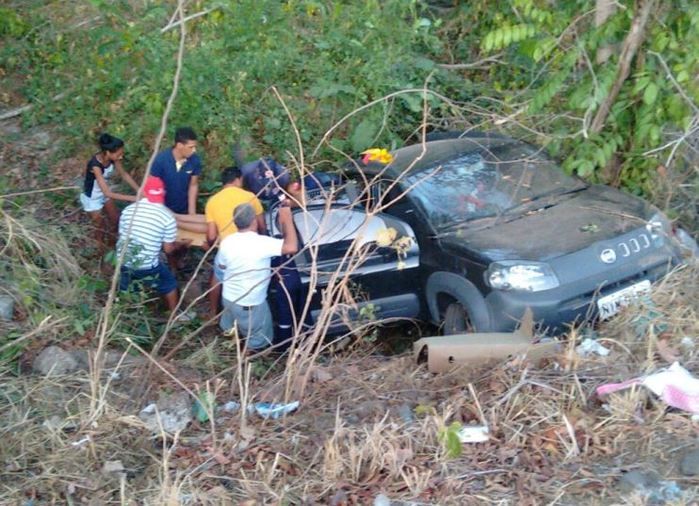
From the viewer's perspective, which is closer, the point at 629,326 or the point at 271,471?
the point at 271,471

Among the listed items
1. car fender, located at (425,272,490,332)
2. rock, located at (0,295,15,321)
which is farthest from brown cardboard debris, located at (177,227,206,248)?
car fender, located at (425,272,490,332)

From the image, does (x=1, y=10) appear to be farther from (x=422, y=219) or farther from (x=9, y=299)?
(x=422, y=219)

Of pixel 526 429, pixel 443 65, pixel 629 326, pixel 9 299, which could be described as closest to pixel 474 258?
pixel 629 326

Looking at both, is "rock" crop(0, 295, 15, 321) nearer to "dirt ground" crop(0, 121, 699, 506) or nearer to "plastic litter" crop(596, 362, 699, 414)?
"dirt ground" crop(0, 121, 699, 506)

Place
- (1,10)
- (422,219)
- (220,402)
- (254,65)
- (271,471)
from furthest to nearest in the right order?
1. (1,10)
2. (254,65)
3. (422,219)
4. (220,402)
5. (271,471)

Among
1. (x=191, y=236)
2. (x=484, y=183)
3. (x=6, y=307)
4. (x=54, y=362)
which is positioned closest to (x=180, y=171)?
(x=191, y=236)

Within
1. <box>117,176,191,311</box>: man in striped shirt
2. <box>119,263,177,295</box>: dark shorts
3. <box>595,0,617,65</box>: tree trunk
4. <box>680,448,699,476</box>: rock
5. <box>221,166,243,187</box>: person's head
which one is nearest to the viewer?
<box>680,448,699,476</box>: rock

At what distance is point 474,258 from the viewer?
21.4 feet

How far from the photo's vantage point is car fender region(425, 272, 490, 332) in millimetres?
6414

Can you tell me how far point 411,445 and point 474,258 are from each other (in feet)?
6.16

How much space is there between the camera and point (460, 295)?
21.7ft

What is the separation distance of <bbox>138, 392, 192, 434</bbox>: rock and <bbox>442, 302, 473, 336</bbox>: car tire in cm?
209

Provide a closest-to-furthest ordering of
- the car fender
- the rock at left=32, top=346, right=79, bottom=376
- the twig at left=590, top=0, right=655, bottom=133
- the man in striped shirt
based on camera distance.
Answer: the rock at left=32, top=346, right=79, bottom=376 → the car fender → the man in striped shirt → the twig at left=590, top=0, right=655, bottom=133

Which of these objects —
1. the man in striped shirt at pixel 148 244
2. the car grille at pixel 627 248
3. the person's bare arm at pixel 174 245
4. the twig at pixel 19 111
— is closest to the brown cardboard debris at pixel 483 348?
the car grille at pixel 627 248
